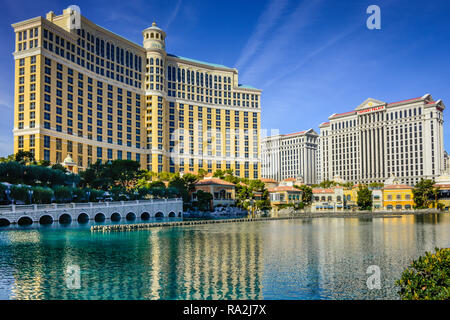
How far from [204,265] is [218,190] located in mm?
105105

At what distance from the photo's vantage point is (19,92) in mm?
122688

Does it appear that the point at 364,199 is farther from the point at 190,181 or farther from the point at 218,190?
the point at 190,181

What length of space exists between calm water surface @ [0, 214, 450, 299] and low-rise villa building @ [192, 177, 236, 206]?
8251cm

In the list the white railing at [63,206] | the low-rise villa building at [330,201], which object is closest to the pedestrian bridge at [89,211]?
the white railing at [63,206]

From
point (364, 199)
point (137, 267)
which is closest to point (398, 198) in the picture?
point (364, 199)

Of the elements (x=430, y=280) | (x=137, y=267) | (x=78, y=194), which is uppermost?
(x=78, y=194)

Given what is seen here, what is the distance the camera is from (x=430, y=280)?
14906 mm

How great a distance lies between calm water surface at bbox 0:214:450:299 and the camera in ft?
85.0

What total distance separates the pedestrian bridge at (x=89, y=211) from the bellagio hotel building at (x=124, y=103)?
131 feet

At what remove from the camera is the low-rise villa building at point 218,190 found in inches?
5472

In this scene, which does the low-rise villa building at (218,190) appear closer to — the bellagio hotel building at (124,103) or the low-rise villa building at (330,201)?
the bellagio hotel building at (124,103)

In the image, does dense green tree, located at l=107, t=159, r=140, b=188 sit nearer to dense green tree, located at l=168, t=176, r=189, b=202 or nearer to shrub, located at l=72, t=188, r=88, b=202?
dense green tree, located at l=168, t=176, r=189, b=202

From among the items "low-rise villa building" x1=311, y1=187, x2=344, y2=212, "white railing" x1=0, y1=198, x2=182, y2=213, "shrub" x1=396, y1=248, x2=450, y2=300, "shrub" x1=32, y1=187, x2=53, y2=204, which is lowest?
"low-rise villa building" x1=311, y1=187, x2=344, y2=212

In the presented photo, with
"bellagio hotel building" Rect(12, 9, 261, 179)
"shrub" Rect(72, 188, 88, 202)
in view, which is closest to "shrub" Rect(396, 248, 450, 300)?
"shrub" Rect(72, 188, 88, 202)
